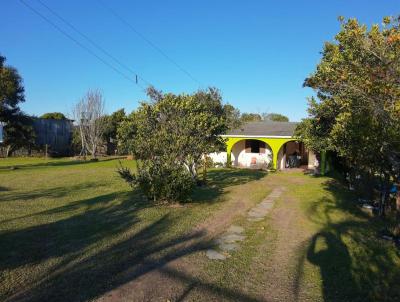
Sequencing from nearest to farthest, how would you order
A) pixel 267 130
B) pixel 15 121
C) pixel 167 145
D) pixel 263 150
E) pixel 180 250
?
pixel 180 250 → pixel 167 145 → pixel 267 130 → pixel 263 150 → pixel 15 121

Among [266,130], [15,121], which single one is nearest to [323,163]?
[266,130]

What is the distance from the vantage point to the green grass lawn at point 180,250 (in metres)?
4.62

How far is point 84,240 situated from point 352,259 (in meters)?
4.55

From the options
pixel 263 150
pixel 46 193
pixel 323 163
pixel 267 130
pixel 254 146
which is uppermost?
pixel 267 130

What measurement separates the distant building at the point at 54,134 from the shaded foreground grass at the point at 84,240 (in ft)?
83.8

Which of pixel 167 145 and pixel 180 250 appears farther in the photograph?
pixel 167 145

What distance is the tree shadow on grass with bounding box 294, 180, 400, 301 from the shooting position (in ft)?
15.4

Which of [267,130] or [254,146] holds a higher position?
[267,130]

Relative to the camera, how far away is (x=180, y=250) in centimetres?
622

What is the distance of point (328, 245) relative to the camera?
6824 mm

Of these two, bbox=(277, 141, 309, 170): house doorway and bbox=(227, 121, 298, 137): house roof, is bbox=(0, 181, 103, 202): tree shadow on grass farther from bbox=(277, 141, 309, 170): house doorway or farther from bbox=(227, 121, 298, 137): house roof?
bbox=(277, 141, 309, 170): house doorway

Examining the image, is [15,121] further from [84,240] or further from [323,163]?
[84,240]

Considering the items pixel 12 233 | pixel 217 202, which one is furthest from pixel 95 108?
pixel 12 233

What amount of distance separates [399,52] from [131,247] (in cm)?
529
